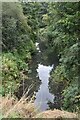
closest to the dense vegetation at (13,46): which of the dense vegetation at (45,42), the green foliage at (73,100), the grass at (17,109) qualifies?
the dense vegetation at (45,42)

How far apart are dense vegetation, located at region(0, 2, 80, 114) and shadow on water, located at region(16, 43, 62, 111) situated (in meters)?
0.13

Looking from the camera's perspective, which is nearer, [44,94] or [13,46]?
[44,94]

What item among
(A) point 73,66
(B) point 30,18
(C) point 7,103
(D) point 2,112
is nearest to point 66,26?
(A) point 73,66

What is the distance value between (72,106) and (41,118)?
990 millimetres

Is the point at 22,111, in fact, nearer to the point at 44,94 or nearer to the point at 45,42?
the point at 44,94

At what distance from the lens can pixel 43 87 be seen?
4.78 m

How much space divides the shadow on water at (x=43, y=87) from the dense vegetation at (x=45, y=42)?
0.13 metres

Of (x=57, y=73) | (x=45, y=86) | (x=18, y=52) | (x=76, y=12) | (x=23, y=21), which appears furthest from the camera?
(x=23, y=21)

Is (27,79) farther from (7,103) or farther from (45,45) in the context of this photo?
(45,45)

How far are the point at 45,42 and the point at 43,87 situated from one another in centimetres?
323

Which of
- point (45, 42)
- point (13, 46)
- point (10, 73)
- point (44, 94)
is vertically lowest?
point (44, 94)

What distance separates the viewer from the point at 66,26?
332 centimetres

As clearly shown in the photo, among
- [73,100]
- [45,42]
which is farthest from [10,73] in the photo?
[45,42]

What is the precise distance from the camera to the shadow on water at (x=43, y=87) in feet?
12.7
